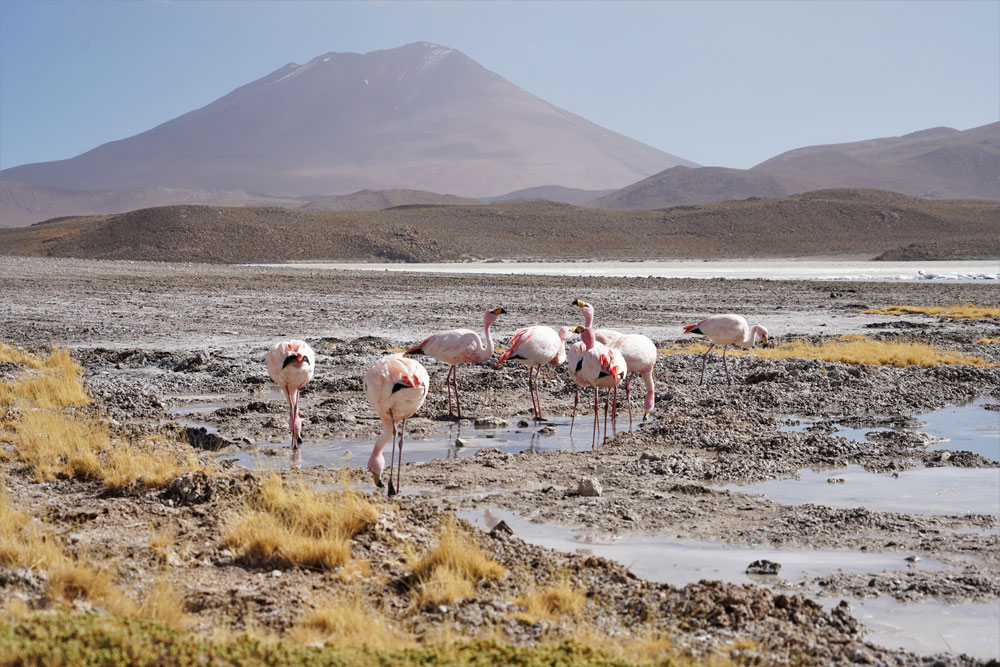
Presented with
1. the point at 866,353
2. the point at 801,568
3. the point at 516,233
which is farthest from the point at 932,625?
the point at 516,233

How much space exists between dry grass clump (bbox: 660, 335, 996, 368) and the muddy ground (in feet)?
3.21

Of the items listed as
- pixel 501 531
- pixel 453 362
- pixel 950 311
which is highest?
pixel 453 362

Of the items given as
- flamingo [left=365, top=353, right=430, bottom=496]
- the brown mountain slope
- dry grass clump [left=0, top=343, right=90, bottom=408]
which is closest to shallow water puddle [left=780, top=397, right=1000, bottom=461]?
flamingo [left=365, top=353, right=430, bottom=496]

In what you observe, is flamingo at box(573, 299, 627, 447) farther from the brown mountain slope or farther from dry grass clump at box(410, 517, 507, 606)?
the brown mountain slope

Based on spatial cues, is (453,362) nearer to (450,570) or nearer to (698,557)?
(698,557)

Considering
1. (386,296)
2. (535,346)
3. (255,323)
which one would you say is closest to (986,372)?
(535,346)

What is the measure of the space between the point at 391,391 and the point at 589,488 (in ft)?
6.13

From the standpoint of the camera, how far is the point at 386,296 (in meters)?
36.0

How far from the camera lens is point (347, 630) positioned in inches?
196

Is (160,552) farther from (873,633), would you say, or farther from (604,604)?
(873,633)

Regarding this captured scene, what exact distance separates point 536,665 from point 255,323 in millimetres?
21141

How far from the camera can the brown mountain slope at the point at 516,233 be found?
281ft

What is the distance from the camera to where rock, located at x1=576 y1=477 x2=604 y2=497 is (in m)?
8.51

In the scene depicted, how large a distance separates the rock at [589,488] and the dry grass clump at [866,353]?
923cm
